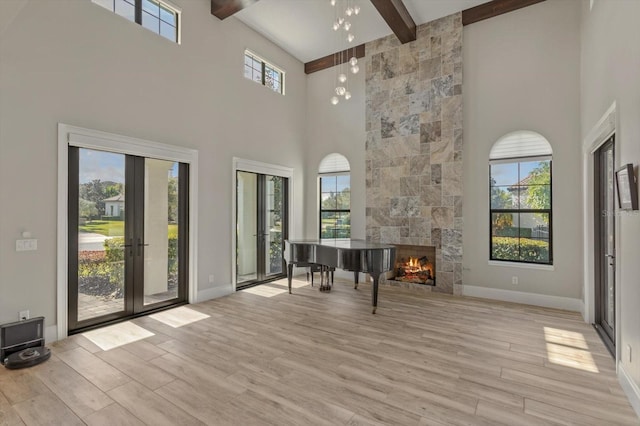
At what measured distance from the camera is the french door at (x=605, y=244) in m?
3.31

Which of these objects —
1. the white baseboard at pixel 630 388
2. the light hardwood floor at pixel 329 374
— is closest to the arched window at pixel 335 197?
the light hardwood floor at pixel 329 374

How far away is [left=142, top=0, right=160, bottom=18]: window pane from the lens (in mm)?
4250

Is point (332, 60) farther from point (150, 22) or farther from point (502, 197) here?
point (502, 197)

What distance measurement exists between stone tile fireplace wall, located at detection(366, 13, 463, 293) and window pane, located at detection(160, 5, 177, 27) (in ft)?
12.0

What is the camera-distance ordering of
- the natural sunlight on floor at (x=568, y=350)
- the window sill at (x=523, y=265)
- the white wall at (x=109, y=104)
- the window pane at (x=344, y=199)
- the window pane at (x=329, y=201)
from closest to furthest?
1. the natural sunlight on floor at (x=568, y=350)
2. the white wall at (x=109, y=104)
3. the window sill at (x=523, y=265)
4. the window pane at (x=344, y=199)
5. the window pane at (x=329, y=201)

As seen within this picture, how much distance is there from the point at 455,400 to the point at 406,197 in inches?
158

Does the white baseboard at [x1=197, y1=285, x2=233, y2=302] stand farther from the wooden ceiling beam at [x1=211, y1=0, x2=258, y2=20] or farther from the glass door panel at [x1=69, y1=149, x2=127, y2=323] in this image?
the wooden ceiling beam at [x1=211, y1=0, x2=258, y2=20]

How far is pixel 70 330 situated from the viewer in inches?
140

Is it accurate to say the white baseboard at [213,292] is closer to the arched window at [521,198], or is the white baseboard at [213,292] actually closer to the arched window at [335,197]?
the arched window at [335,197]

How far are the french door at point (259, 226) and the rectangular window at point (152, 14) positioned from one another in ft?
7.78

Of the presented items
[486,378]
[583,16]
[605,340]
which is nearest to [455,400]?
[486,378]

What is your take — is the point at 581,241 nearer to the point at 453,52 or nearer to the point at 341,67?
the point at 453,52

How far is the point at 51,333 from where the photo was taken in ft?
11.1

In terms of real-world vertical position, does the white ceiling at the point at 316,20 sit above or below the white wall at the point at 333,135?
above
